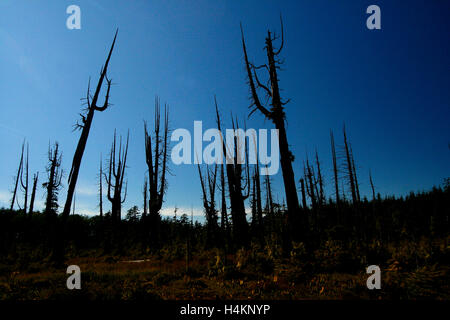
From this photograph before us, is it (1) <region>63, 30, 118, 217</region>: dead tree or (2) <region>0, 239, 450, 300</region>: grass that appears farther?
(1) <region>63, 30, 118, 217</region>: dead tree

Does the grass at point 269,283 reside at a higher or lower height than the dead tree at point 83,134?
lower

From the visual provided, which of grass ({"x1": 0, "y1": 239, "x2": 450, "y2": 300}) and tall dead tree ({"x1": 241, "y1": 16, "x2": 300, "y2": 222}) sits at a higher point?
tall dead tree ({"x1": 241, "y1": 16, "x2": 300, "y2": 222})

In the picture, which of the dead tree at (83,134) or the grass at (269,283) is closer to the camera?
the grass at (269,283)

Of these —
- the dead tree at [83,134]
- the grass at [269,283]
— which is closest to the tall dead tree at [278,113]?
the grass at [269,283]

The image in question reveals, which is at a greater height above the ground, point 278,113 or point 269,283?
point 278,113

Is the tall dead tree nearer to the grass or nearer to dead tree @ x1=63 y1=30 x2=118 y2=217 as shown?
the grass

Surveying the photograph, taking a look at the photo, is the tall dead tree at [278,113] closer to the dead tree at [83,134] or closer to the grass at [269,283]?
the grass at [269,283]

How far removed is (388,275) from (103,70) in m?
14.6

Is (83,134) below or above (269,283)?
above

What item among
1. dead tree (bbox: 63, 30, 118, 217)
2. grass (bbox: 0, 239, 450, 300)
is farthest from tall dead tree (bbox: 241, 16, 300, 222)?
dead tree (bbox: 63, 30, 118, 217)
